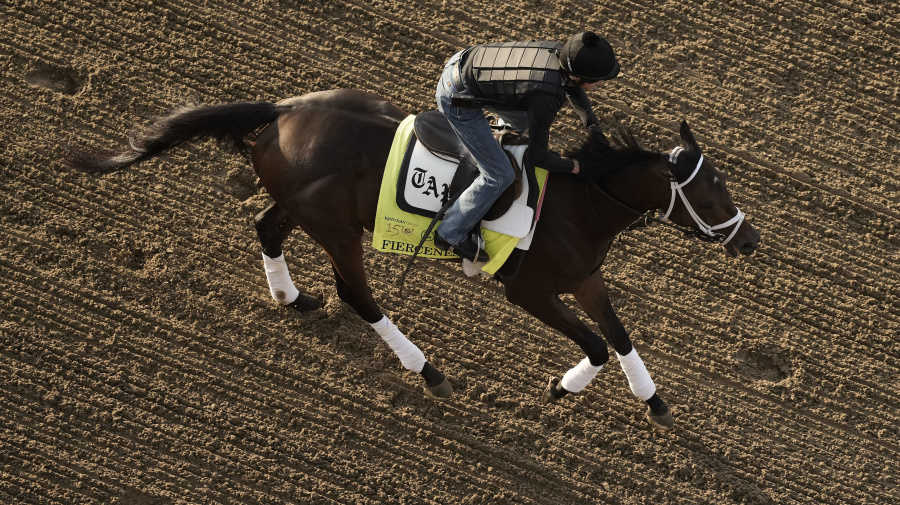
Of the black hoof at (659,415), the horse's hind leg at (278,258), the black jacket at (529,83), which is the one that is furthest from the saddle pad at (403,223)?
the black hoof at (659,415)

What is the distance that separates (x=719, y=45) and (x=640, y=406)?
9.65 ft

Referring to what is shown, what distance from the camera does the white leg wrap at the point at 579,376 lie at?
561 centimetres

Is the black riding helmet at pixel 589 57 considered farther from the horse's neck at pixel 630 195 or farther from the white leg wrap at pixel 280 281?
the white leg wrap at pixel 280 281

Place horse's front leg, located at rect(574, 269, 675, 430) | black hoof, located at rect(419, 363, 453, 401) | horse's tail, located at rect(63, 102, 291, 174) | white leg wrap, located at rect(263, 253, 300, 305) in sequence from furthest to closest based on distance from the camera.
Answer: white leg wrap, located at rect(263, 253, 300, 305)
black hoof, located at rect(419, 363, 453, 401)
horse's front leg, located at rect(574, 269, 675, 430)
horse's tail, located at rect(63, 102, 291, 174)

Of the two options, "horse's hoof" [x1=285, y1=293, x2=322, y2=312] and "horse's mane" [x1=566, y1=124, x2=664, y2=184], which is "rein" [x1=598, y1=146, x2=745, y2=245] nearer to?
"horse's mane" [x1=566, y1=124, x2=664, y2=184]

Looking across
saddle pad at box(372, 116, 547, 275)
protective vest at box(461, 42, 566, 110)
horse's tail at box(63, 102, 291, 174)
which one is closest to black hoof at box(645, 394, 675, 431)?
saddle pad at box(372, 116, 547, 275)

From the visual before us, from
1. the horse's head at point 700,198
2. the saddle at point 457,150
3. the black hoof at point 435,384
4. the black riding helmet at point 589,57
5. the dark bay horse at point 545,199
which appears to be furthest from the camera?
the black hoof at point 435,384

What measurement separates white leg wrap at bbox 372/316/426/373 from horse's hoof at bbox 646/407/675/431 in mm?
1525

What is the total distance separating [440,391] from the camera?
593 centimetres

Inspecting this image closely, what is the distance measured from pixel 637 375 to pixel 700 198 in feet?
4.61

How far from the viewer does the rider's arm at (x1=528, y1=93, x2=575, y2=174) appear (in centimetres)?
448

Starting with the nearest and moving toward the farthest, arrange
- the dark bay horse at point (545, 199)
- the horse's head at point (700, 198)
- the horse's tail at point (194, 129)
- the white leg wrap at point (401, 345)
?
the horse's head at point (700, 198) → the dark bay horse at point (545, 199) → the horse's tail at point (194, 129) → the white leg wrap at point (401, 345)

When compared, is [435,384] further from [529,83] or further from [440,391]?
[529,83]

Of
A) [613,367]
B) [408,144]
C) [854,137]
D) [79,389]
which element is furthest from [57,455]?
[854,137]
